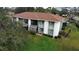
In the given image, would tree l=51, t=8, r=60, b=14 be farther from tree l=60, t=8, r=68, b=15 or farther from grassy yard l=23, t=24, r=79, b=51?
grassy yard l=23, t=24, r=79, b=51

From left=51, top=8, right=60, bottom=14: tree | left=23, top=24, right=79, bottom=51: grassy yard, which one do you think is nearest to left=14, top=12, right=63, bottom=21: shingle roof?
left=51, top=8, right=60, bottom=14: tree

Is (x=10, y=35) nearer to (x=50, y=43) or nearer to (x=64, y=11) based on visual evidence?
(x=50, y=43)

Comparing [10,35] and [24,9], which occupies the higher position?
[24,9]

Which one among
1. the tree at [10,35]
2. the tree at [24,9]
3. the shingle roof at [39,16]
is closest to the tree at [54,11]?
the shingle roof at [39,16]

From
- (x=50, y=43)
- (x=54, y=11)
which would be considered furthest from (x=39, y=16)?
(x=50, y=43)

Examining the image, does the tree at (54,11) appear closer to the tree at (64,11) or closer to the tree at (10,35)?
the tree at (64,11)

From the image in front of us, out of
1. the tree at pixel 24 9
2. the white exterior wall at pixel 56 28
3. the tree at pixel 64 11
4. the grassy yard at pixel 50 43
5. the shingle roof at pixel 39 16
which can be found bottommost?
the grassy yard at pixel 50 43

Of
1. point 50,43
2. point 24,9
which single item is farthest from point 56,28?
point 24,9

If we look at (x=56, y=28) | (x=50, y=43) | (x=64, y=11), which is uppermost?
(x=64, y=11)
